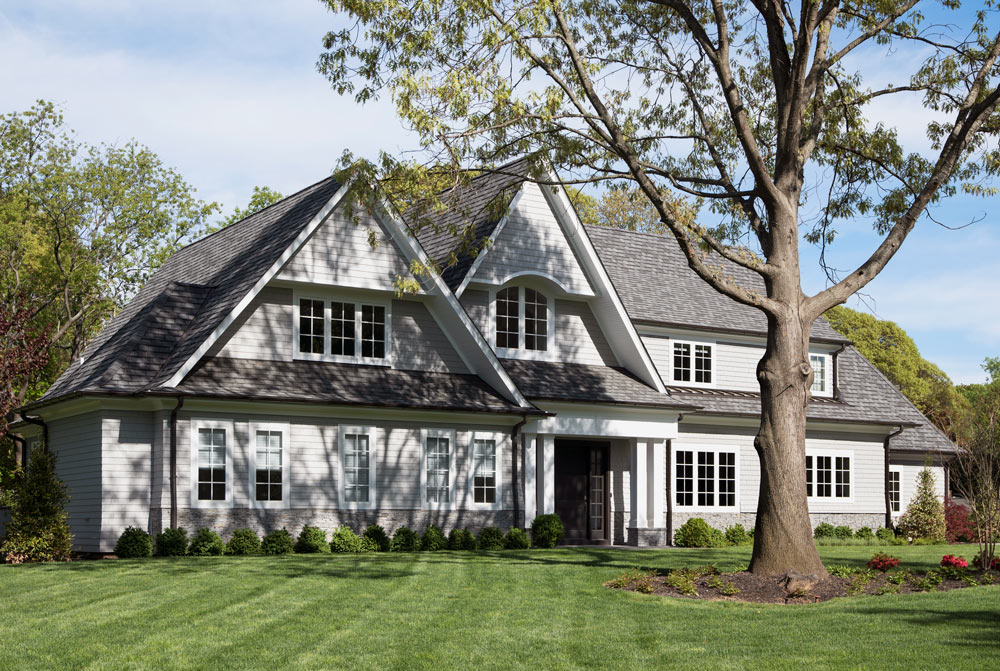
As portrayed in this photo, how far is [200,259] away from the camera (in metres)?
29.3

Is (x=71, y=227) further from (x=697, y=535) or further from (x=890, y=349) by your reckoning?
(x=890, y=349)

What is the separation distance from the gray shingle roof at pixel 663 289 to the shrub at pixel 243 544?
477 inches

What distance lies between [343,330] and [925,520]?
713 inches

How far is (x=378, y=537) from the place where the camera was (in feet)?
74.0

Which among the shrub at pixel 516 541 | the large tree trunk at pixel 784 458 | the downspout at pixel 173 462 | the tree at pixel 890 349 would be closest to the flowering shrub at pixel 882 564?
the large tree trunk at pixel 784 458

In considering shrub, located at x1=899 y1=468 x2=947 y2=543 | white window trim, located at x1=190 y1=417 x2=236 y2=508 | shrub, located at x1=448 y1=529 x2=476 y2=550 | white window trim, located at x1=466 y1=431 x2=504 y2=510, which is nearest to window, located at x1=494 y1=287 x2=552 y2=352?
white window trim, located at x1=466 y1=431 x2=504 y2=510

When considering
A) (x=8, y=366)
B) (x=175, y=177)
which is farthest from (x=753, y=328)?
(x=175, y=177)

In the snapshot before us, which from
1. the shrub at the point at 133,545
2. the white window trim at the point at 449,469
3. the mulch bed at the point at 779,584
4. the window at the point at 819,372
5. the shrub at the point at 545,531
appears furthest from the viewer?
the window at the point at 819,372

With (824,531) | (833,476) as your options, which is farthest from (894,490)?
(824,531)

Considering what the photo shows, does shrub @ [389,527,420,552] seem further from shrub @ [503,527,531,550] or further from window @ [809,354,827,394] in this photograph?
window @ [809,354,827,394]

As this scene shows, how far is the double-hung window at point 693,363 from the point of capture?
30.1 meters

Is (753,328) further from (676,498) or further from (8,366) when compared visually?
(8,366)

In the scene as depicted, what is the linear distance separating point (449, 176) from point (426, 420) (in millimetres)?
8289

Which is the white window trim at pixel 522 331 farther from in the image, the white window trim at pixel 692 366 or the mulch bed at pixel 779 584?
the mulch bed at pixel 779 584
